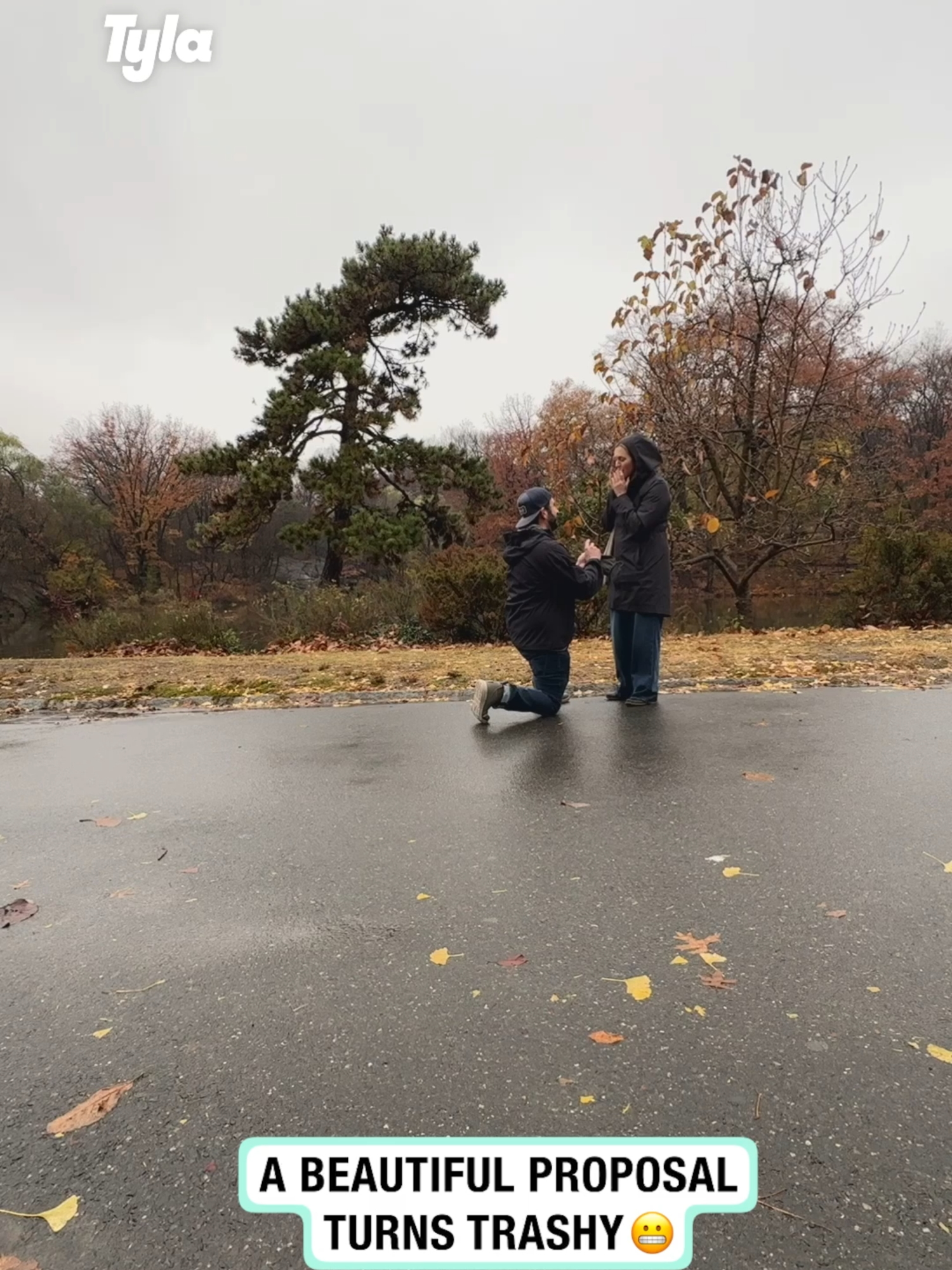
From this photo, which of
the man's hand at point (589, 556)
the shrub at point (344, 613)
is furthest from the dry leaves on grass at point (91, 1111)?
the shrub at point (344, 613)

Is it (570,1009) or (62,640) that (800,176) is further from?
(62,640)

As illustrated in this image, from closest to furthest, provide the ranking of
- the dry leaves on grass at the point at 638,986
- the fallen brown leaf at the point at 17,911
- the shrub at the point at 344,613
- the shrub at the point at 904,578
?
the dry leaves on grass at the point at 638,986, the fallen brown leaf at the point at 17,911, the shrub at the point at 904,578, the shrub at the point at 344,613

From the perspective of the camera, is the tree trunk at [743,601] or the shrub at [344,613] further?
the tree trunk at [743,601]

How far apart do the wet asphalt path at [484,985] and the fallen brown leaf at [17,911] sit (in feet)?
0.21

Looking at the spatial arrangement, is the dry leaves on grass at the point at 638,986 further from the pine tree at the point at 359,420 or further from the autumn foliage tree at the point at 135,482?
the autumn foliage tree at the point at 135,482

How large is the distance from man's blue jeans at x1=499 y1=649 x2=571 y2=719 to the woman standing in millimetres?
578

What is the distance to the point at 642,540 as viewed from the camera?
19.9 feet

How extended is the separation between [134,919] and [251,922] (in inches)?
18.2

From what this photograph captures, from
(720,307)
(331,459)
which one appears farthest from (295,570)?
(720,307)

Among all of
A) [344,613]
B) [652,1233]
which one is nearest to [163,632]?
[344,613]

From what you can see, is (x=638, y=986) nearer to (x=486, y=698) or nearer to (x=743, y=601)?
(x=486, y=698)

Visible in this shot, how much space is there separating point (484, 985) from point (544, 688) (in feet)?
12.7

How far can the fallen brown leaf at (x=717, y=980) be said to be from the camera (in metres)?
2.26

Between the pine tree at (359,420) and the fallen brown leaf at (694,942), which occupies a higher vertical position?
the pine tree at (359,420)
